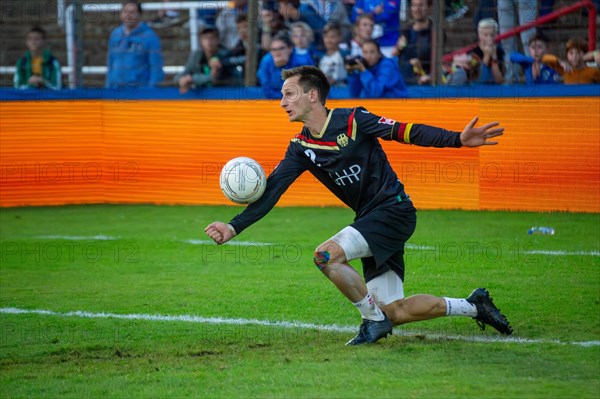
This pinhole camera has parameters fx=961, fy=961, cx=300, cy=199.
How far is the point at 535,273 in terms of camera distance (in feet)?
30.0

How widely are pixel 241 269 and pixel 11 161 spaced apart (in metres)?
5.98

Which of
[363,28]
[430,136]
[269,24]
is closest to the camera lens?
[430,136]

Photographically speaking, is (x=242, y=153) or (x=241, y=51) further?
(x=241, y=51)

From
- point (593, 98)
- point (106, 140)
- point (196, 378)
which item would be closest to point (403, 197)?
point (196, 378)

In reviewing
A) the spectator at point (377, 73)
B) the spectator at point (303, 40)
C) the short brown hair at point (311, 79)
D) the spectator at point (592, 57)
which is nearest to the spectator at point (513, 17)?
→ the spectator at point (592, 57)

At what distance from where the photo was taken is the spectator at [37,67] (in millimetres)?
15555

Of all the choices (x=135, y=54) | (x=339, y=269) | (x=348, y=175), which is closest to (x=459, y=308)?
(x=339, y=269)

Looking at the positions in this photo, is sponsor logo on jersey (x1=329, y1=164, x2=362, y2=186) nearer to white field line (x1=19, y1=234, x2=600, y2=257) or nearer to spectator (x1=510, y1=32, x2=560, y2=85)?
white field line (x1=19, y1=234, x2=600, y2=257)

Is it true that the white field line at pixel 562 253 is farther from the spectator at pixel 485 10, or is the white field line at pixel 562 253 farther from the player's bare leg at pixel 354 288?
the spectator at pixel 485 10

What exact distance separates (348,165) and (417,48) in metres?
7.38

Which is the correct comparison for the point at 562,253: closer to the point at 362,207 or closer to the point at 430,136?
the point at 362,207

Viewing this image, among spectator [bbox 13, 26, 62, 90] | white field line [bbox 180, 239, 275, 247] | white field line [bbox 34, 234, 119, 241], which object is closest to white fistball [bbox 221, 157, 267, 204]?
white field line [bbox 180, 239, 275, 247]

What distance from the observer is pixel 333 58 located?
560 inches

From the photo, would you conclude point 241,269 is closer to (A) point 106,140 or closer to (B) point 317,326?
(B) point 317,326
